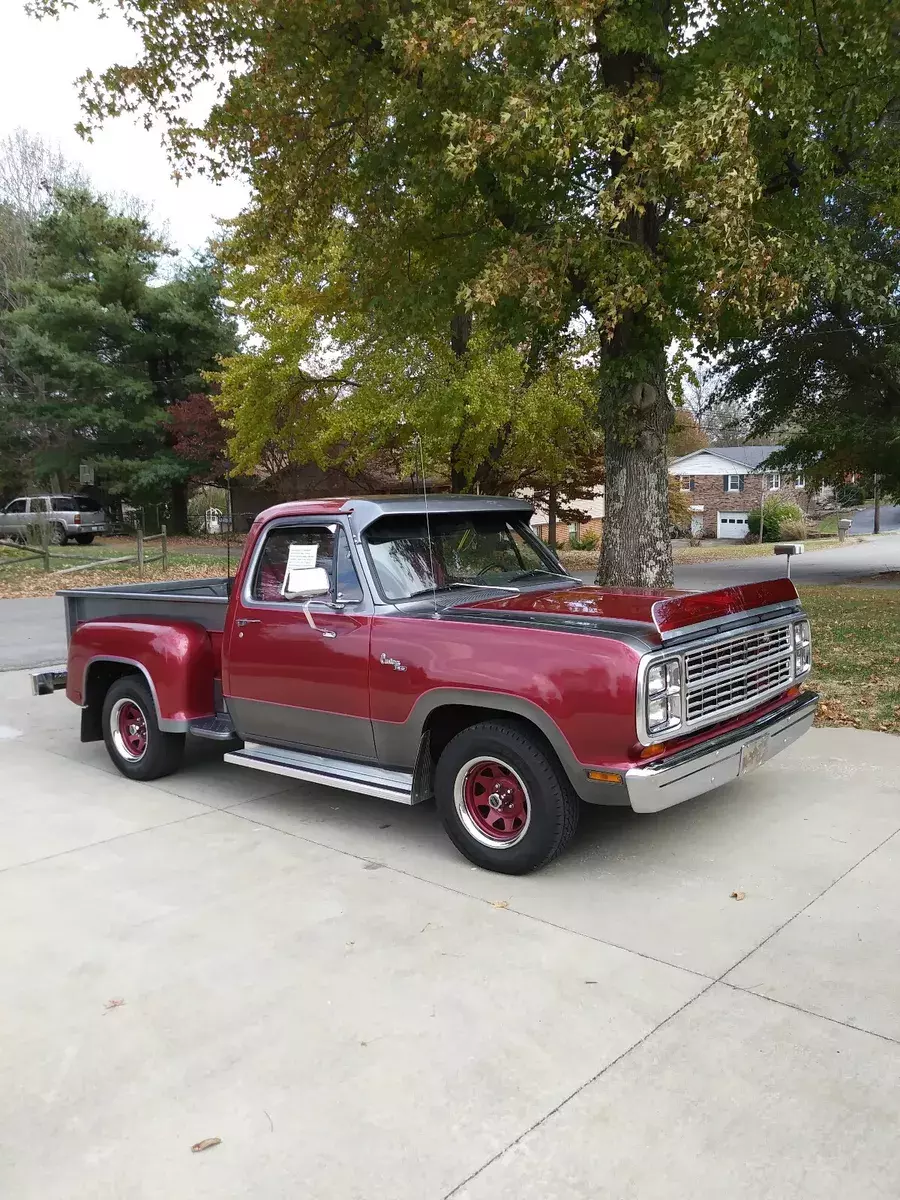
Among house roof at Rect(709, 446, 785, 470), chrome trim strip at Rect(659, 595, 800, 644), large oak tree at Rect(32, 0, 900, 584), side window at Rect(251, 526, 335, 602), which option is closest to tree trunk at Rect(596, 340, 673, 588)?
large oak tree at Rect(32, 0, 900, 584)

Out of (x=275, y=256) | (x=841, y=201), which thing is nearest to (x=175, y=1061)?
(x=275, y=256)

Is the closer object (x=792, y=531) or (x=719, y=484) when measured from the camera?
(x=792, y=531)

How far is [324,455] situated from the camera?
21969 mm

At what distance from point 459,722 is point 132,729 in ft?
9.05

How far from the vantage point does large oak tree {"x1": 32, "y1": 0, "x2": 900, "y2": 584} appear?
7.98m

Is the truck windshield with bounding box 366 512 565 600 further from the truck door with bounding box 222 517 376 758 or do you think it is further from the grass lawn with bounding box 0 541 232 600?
the grass lawn with bounding box 0 541 232 600

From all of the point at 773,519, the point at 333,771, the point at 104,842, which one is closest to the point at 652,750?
the point at 333,771

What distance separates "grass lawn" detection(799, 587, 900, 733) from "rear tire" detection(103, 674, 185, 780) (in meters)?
4.99

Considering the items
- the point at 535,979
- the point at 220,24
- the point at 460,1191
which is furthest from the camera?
the point at 220,24

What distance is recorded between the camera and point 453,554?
18.2ft

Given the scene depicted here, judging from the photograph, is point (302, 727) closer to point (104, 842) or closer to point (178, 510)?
point (104, 842)

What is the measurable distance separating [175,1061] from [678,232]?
8.20 metres

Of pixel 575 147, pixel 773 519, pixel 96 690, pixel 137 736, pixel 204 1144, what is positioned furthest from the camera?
pixel 773 519

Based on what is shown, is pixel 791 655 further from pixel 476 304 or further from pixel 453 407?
pixel 453 407
